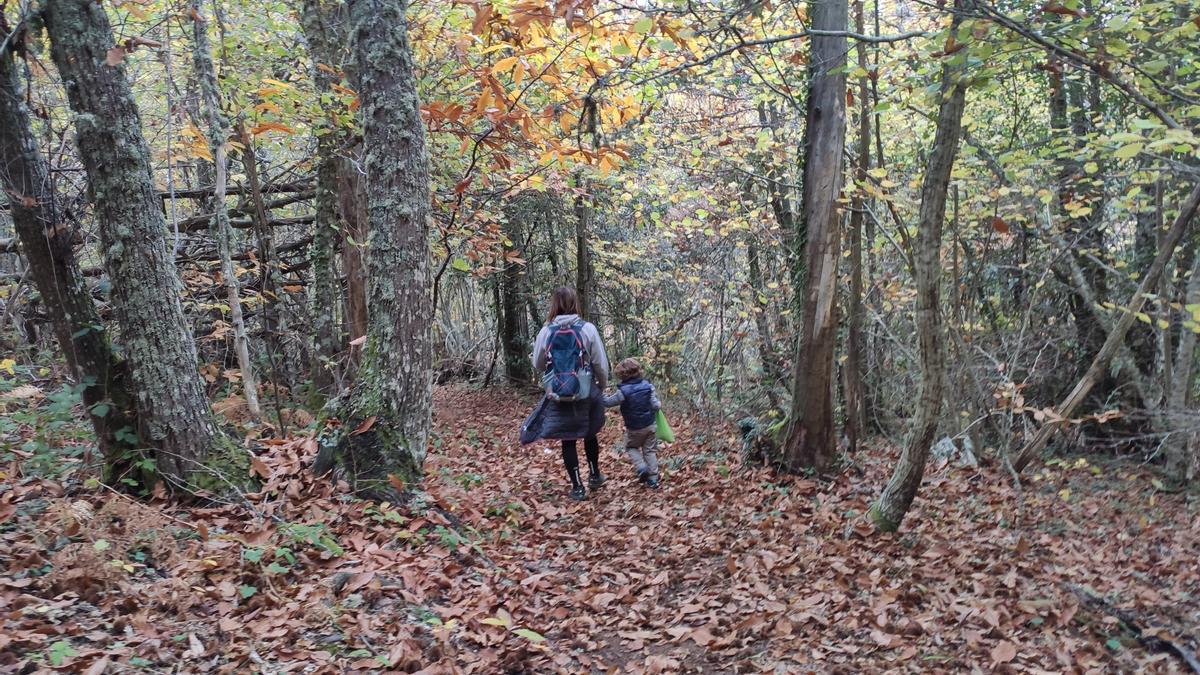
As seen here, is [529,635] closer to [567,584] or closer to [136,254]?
[567,584]

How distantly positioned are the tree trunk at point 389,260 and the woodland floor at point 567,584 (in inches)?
15.4

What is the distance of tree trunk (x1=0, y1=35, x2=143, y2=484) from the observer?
454cm

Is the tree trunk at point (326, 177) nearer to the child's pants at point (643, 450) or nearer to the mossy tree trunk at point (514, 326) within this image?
the child's pants at point (643, 450)

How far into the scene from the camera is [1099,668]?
161 inches

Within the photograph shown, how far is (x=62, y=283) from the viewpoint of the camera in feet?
15.3

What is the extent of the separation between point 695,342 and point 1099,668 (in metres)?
9.28

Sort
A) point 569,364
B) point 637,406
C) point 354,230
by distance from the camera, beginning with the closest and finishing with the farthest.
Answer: point 569,364 < point 637,406 < point 354,230

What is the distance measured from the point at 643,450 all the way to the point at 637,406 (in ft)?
1.75

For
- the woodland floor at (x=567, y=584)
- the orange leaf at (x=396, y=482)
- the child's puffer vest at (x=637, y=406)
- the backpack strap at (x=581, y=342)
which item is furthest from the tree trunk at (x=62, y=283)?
the child's puffer vest at (x=637, y=406)

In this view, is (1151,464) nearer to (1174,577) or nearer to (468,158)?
(1174,577)

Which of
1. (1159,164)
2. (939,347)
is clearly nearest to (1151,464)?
(1159,164)

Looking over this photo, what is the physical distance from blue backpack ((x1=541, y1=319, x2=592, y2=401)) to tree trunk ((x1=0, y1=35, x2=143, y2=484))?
11.7 feet

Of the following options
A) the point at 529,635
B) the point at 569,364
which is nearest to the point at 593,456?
the point at 569,364

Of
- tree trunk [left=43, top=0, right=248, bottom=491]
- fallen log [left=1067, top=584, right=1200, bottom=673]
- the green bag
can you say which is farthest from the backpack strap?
fallen log [left=1067, top=584, right=1200, bottom=673]
